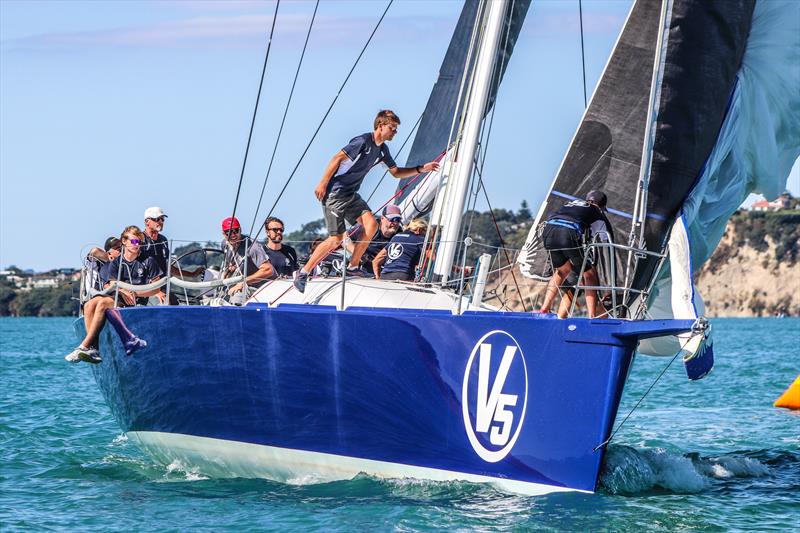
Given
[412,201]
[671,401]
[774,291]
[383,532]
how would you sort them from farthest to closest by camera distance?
[774,291], [671,401], [412,201], [383,532]

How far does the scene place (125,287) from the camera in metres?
11.1

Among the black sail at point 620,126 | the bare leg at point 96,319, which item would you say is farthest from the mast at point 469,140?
the bare leg at point 96,319

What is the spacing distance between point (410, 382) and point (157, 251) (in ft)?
11.1

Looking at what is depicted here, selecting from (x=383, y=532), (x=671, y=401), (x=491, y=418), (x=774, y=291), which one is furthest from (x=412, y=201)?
(x=774, y=291)

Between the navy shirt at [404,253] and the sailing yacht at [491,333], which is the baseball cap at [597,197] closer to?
the sailing yacht at [491,333]

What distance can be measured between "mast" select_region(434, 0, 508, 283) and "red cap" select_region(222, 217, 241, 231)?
7.32ft

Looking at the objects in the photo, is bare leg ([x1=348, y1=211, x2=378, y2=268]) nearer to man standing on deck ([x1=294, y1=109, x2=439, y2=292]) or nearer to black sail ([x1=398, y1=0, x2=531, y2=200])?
man standing on deck ([x1=294, y1=109, x2=439, y2=292])

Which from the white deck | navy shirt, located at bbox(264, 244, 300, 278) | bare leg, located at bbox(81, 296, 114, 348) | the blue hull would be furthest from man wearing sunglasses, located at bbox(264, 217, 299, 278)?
bare leg, located at bbox(81, 296, 114, 348)

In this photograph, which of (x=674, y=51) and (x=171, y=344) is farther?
(x=171, y=344)

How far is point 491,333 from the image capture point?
879 centimetres

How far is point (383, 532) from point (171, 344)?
3189mm

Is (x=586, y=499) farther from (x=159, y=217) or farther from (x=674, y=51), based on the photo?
(x=159, y=217)

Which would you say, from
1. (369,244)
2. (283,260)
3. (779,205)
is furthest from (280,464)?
(779,205)

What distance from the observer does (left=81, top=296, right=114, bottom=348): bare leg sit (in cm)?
1130
